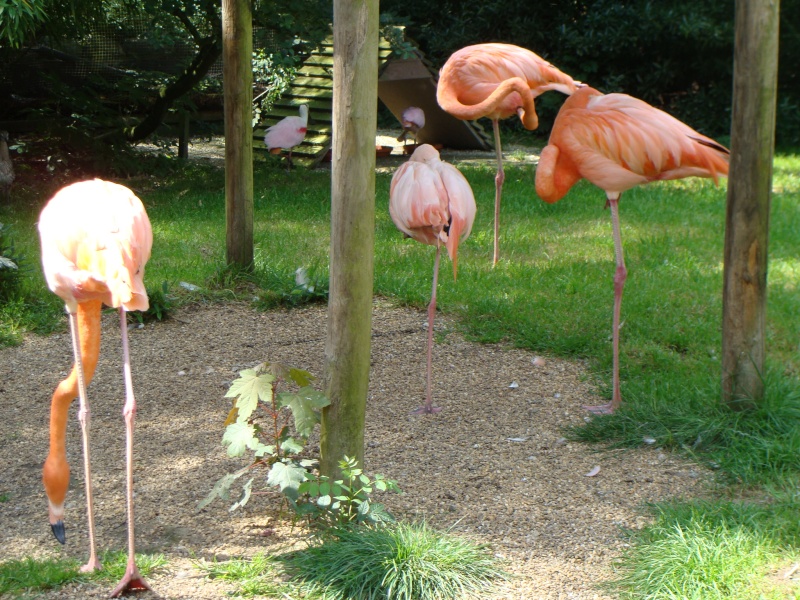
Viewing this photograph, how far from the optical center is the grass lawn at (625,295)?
297 centimetres

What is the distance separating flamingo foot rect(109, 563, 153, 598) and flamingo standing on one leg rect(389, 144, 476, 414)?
5.91 feet

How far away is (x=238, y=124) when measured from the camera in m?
5.61

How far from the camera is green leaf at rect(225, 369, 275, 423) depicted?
2861mm

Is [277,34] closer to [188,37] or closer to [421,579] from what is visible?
[188,37]

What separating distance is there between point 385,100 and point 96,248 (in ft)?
29.3

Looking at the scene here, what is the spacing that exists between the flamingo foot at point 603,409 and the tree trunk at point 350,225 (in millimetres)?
1501

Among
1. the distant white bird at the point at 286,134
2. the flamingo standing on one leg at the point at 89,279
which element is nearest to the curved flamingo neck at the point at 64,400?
the flamingo standing on one leg at the point at 89,279

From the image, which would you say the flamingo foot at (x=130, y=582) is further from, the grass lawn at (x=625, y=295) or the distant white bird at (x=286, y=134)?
the distant white bird at (x=286, y=134)

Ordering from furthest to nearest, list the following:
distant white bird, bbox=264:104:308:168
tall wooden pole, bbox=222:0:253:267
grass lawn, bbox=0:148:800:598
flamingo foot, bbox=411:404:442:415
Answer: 1. distant white bird, bbox=264:104:308:168
2. tall wooden pole, bbox=222:0:253:267
3. flamingo foot, bbox=411:404:442:415
4. grass lawn, bbox=0:148:800:598

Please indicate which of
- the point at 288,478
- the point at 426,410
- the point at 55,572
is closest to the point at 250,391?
the point at 288,478

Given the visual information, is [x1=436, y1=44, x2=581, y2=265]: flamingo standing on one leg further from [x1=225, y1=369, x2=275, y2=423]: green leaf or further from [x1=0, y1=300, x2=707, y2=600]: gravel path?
[x1=225, y1=369, x2=275, y2=423]: green leaf

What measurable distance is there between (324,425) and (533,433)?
1314mm

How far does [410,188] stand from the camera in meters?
4.15

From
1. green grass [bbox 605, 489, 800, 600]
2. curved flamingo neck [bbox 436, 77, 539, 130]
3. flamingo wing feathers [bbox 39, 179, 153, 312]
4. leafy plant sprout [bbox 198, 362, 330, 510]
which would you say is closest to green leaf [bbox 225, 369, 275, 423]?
leafy plant sprout [bbox 198, 362, 330, 510]
